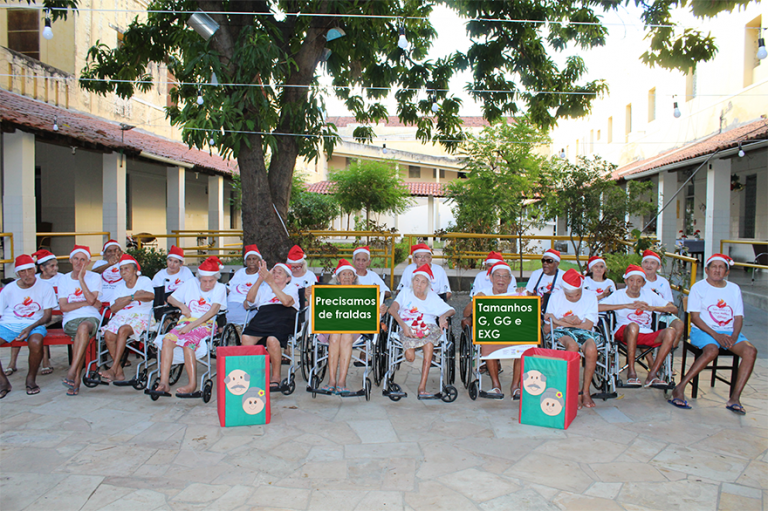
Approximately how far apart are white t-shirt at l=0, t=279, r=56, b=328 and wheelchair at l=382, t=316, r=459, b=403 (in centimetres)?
347

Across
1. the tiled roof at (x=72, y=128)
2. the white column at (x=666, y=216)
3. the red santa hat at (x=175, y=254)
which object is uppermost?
the tiled roof at (x=72, y=128)

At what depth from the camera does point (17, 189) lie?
→ 9734 mm

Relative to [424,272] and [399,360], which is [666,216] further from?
[399,360]

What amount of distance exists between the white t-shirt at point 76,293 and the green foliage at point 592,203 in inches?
310

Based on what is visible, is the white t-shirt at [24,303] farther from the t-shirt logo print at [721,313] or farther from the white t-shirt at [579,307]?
the t-shirt logo print at [721,313]

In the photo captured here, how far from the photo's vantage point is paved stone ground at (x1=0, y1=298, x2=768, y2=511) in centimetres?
321

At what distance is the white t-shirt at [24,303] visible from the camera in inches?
209

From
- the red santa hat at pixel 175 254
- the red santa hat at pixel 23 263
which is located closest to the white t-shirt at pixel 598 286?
the red santa hat at pixel 175 254

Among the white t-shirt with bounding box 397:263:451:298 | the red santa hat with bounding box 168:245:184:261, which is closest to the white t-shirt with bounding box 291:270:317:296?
the white t-shirt with bounding box 397:263:451:298

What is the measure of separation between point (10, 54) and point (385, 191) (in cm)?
1192

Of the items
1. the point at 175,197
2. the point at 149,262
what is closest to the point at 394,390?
the point at 149,262

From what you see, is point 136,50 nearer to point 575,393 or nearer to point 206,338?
point 206,338

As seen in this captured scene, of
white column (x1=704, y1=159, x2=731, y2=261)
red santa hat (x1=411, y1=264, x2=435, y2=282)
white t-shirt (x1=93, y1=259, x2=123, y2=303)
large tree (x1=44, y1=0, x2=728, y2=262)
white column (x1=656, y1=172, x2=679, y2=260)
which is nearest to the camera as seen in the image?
red santa hat (x1=411, y1=264, x2=435, y2=282)

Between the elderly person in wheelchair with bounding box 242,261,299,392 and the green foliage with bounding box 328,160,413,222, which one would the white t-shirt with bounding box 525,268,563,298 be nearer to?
the elderly person in wheelchair with bounding box 242,261,299,392
